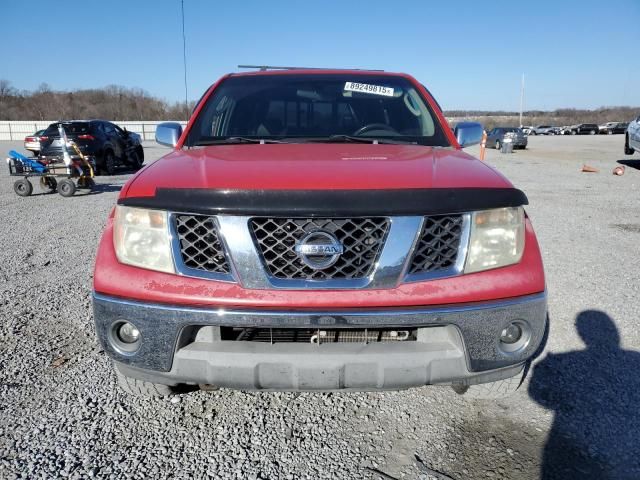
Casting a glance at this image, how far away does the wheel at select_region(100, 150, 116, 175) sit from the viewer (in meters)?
14.1

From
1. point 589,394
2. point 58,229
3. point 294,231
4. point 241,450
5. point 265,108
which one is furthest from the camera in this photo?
point 58,229

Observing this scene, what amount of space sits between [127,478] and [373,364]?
113cm

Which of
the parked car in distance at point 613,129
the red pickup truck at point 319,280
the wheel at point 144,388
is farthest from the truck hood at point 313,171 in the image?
the parked car in distance at point 613,129

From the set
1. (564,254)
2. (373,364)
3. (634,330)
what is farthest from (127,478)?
(564,254)

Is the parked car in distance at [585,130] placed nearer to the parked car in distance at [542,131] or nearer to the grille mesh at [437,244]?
the parked car in distance at [542,131]

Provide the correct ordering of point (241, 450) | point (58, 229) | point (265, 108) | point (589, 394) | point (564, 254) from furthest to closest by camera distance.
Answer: point (58, 229) < point (564, 254) < point (265, 108) < point (589, 394) < point (241, 450)

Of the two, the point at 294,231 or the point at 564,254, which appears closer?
the point at 294,231

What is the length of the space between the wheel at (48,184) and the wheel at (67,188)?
738 mm

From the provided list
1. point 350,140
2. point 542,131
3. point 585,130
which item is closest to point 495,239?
point 350,140

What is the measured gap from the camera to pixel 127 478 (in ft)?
6.45

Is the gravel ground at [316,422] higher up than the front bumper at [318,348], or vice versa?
the front bumper at [318,348]

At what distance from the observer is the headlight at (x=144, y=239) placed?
6.32ft

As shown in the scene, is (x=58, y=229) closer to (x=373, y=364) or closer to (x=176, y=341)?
(x=176, y=341)

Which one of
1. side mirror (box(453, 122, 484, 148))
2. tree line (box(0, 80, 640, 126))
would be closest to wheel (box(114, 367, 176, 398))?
side mirror (box(453, 122, 484, 148))
